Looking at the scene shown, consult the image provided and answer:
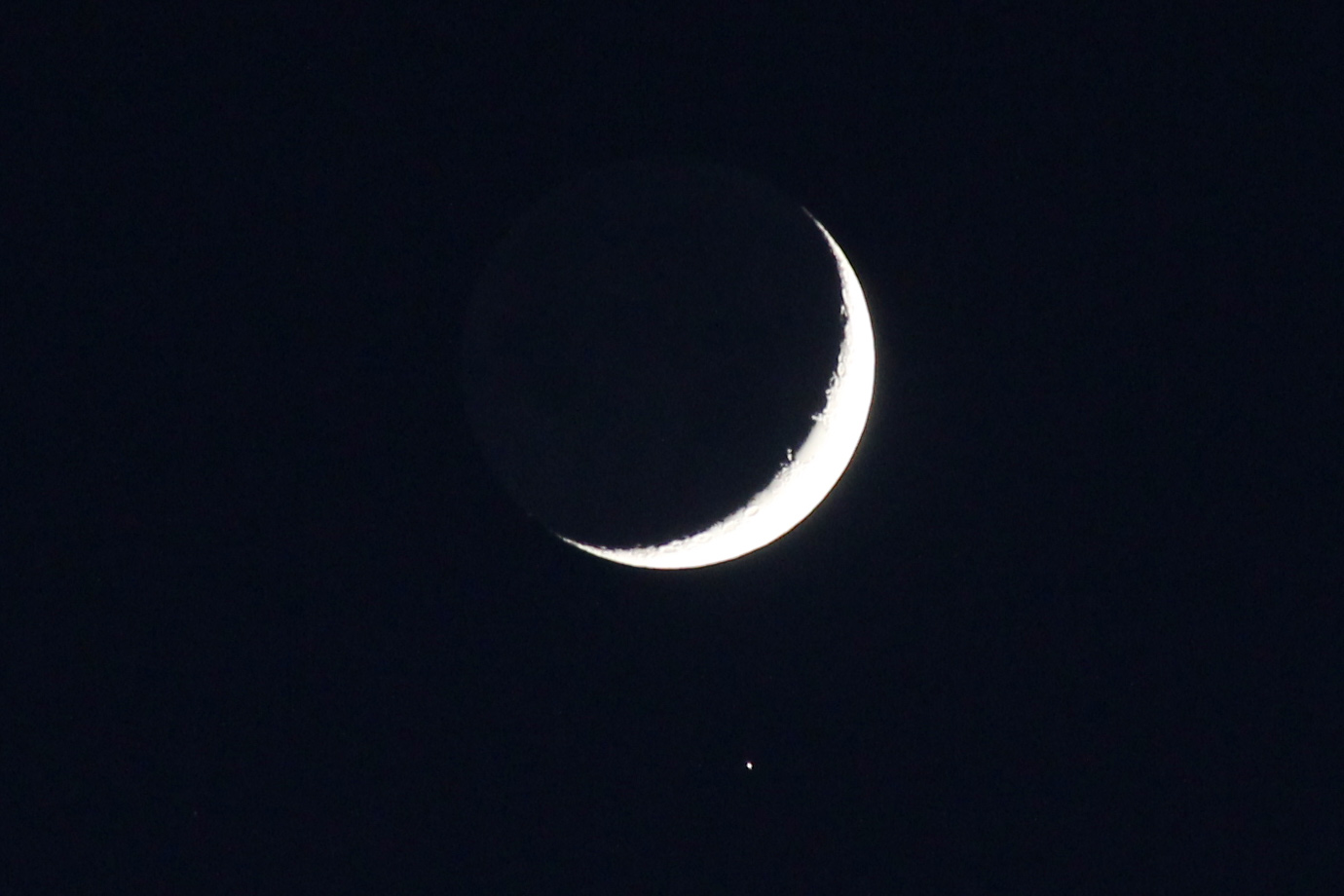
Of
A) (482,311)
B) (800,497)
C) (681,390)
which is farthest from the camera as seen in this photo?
(800,497)

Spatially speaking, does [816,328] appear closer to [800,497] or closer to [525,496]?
[800,497]

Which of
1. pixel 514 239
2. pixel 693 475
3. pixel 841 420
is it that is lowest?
pixel 693 475

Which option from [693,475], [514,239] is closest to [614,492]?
[693,475]

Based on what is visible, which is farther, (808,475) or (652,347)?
(808,475)

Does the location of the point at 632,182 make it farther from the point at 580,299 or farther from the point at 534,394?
the point at 534,394

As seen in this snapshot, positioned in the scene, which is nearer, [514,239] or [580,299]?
[580,299]

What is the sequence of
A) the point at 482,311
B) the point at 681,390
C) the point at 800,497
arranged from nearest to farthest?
1. the point at 681,390
2. the point at 482,311
3. the point at 800,497

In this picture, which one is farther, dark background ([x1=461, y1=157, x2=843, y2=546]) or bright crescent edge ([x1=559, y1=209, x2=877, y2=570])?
bright crescent edge ([x1=559, y1=209, x2=877, y2=570])

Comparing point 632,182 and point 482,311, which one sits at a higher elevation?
point 632,182

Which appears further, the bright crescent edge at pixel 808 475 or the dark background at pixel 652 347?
the bright crescent edge at pixel 808 475

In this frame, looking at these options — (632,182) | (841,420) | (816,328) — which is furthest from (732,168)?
(841,420)
